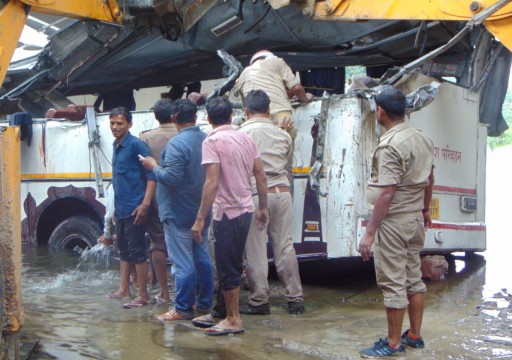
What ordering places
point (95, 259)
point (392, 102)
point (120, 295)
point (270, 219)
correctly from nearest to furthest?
1. point (392, 102)
2. point (270, 219)
3. point (120, 295)
4. point (95, 259)

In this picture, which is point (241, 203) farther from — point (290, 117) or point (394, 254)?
point (290, 117)

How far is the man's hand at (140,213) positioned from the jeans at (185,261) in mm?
393

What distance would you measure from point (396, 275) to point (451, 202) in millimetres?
3033

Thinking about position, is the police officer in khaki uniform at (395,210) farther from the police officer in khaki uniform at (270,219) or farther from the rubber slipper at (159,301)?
the rubber slipper at (159,301)

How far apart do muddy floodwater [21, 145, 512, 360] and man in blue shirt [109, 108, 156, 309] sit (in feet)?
1.37

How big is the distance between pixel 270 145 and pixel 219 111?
2.13 ft

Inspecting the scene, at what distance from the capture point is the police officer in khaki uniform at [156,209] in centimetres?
669

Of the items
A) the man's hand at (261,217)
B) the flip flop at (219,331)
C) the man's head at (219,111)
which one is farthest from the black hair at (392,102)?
the flip flop at (219,331)

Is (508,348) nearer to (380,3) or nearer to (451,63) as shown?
(380,3)

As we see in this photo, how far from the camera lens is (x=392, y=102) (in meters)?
5.00

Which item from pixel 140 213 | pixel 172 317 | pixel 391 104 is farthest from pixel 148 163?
pixel 391 104

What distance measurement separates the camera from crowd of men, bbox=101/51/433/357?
4918mm

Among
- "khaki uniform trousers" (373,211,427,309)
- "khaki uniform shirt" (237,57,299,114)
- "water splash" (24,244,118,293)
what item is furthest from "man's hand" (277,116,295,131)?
"water splash" (24,244,118,293)

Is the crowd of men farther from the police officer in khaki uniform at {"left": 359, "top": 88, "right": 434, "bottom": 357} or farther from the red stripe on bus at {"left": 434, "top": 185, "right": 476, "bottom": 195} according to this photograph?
the red stripe on bus at {"left": 434, "top": 185, "right": 476, "bottom": 195}
